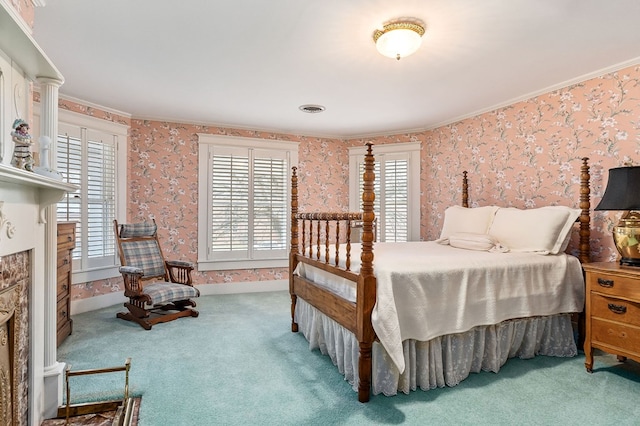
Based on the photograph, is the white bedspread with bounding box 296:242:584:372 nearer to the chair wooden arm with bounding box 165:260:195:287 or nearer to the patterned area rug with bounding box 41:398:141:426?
the patterned area rug with bounding box 41:398:141:426

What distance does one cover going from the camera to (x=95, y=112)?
435cm

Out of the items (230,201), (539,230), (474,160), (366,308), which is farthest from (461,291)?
(230,201)

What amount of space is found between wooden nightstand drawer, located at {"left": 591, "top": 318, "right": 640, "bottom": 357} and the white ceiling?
79.6 inches

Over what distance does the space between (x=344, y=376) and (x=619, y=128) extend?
3.03m

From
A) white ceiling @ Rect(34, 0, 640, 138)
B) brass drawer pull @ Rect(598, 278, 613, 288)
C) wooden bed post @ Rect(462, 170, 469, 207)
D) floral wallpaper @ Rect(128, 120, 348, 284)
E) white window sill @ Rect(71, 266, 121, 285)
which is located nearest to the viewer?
white ceiling @ Rect(34, 0, 640, 138)

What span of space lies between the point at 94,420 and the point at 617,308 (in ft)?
11.4

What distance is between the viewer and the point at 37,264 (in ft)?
6.59

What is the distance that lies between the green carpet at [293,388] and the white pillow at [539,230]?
91 cm

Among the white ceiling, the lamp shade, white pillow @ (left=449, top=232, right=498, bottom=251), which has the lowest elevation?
white pillow @ (left=449, top=232, right=498, bottom=251)

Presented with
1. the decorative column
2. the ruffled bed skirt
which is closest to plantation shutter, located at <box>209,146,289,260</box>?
the ruffled bed skirt

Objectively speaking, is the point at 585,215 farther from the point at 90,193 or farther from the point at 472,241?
the point at 90,193

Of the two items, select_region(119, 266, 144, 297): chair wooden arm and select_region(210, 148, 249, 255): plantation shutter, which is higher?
select_region(210, 148, 249, 255): plantation shutter

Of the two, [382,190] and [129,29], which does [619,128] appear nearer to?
[382,190]

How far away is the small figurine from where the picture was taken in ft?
5.44
